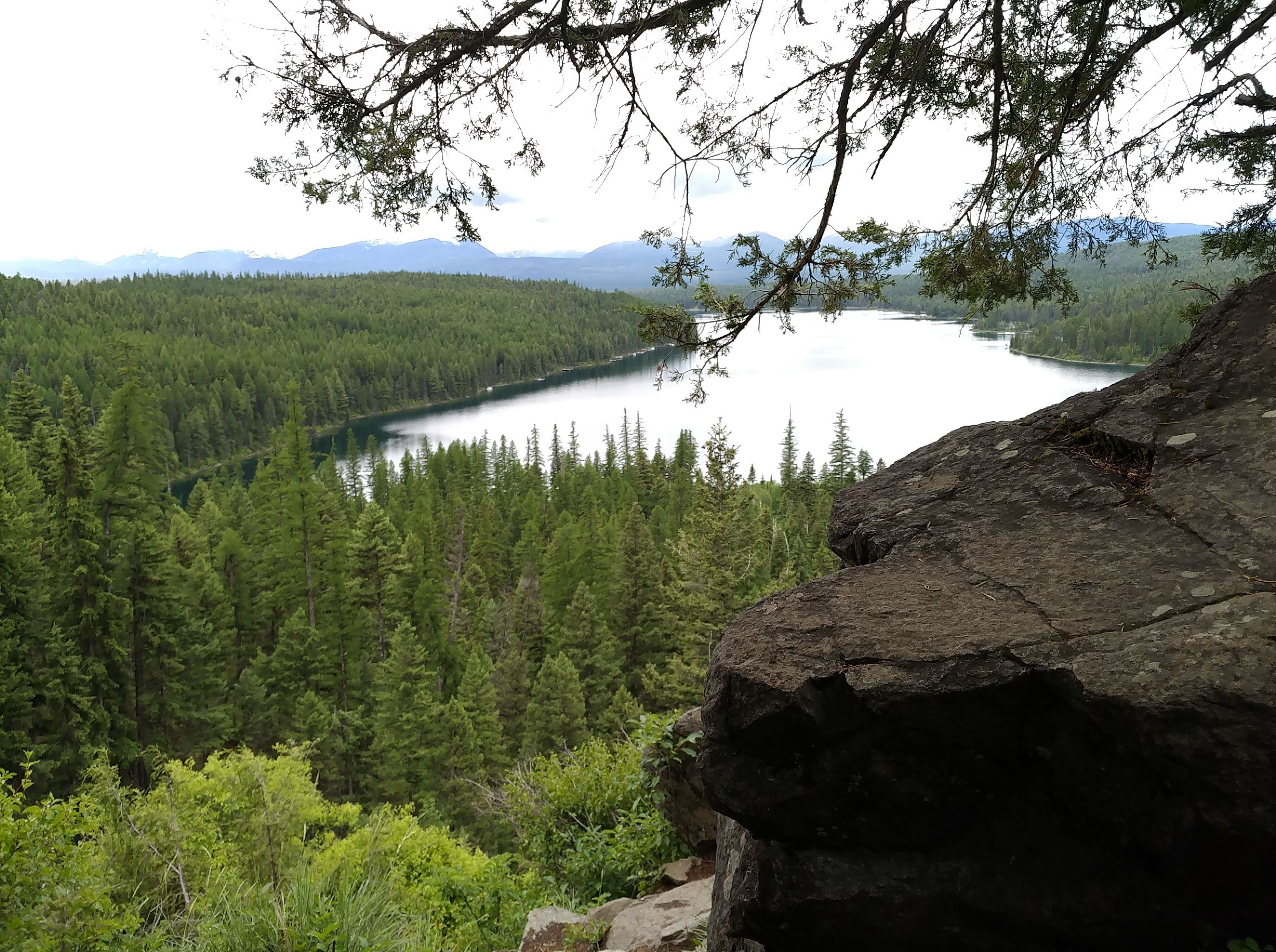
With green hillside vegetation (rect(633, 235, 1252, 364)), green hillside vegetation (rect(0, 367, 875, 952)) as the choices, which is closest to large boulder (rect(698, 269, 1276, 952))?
green hillside vegetation (rect(0, 367, 875, 952))

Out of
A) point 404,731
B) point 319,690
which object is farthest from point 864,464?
point 404,731

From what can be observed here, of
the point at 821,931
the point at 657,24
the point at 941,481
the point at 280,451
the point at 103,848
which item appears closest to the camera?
the point at 821,931

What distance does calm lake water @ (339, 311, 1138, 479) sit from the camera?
7100cm

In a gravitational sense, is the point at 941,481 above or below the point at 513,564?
above

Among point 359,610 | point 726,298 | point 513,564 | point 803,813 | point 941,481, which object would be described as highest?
point 726,298

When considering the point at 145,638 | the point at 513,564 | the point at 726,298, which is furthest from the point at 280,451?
the point at 726,298

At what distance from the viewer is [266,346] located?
134 metres

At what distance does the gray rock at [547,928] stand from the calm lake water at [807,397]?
157ft

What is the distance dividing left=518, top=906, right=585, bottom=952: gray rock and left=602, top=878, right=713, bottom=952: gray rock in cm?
41

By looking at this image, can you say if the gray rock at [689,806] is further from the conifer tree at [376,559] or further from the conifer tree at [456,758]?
the conifer tree at [376,559]

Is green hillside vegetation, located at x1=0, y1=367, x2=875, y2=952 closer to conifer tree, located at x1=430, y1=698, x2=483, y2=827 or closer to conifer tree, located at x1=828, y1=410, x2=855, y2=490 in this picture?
conifer tree, located at x1=430, y1=698, x2=483, y2=827

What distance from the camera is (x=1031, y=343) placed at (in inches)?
3760

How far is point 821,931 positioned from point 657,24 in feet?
17.9

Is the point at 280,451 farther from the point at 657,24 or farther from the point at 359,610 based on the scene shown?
the point at 657,24
